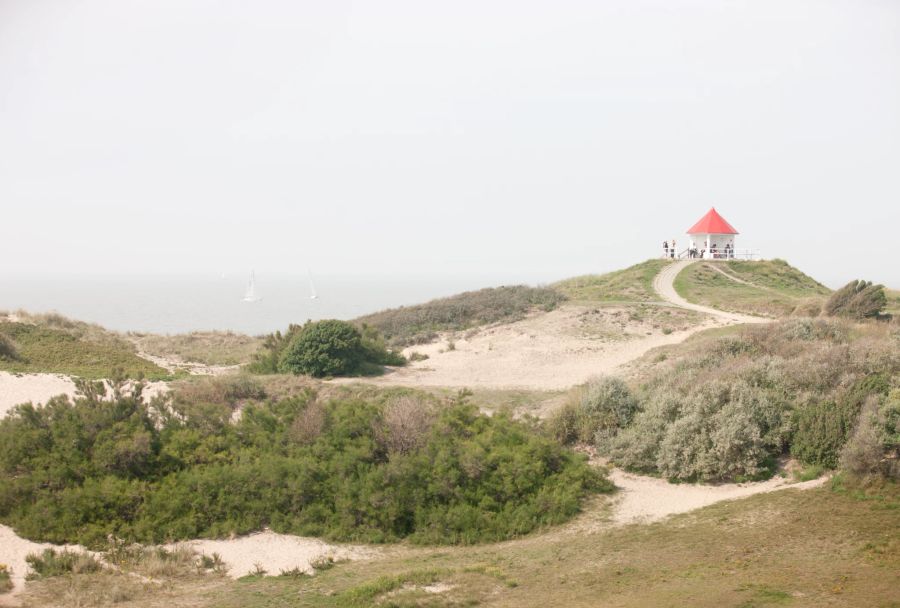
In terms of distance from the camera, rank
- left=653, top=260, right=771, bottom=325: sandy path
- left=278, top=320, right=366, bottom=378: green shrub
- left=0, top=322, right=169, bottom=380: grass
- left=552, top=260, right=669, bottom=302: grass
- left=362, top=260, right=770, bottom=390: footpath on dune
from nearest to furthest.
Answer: left=0, top=322, right=169, bottom=380: grass → left=278, top=320, right=366, bottom=378: green shrub → left=362, top=260, right=770, bottom=390: footpath on dune → left=653, top=260, right=771, bottom=325: sandy path → left=552, top=260, right=669, bottom=302: grass

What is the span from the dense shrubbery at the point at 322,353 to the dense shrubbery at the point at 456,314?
235 inches

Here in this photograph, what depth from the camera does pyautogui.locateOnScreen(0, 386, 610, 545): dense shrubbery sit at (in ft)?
37.4

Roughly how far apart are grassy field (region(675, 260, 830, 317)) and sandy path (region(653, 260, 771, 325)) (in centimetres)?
48

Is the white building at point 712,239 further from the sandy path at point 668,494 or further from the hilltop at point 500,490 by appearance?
the sandy path at point 668,494

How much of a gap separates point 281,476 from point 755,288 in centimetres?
3289

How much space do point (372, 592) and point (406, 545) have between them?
9.41 ft

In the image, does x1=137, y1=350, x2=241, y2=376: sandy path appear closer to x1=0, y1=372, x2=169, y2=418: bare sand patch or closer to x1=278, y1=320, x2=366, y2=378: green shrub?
x1=278, y1=320, x2=366, y2=378: green shrub

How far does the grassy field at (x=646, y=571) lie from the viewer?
24.8ft

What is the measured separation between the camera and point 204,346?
31.1m

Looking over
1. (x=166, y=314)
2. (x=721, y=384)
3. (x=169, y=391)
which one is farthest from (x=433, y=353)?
(x=166, y=314)

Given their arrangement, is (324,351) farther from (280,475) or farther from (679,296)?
(679,296)

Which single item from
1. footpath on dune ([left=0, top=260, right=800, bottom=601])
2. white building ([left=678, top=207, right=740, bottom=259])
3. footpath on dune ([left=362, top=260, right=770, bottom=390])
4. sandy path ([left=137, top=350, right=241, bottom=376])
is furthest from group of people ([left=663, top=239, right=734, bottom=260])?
sandy path ([left=137, top=350, right=241, bottom=376])

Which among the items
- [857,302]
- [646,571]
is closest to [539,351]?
[857,302]

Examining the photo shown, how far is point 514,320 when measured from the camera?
30.6m
